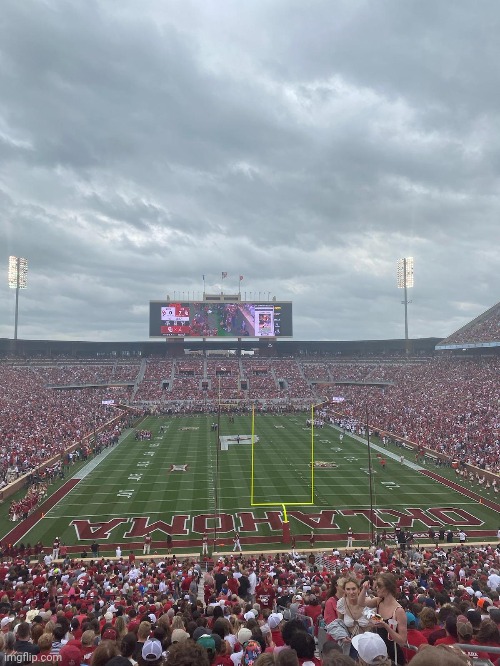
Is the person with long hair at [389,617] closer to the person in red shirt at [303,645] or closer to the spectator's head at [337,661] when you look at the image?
the person in red shirt at [303,645]

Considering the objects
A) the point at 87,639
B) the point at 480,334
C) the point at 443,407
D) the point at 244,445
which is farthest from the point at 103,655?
the point at 480,334

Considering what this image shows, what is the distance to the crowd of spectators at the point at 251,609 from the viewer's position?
4375 millimetres

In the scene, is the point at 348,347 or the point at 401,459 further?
the point at 348,347

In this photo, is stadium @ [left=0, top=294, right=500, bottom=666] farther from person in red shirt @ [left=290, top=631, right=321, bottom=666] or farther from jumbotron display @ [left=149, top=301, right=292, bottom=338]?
jumbotron display @ [left=149, top=301, right=292, bottom=338]

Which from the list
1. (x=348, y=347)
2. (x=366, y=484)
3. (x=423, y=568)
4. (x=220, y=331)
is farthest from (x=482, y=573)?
(x=348, y=347)

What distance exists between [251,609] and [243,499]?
1765 centimetres

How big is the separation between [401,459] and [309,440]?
9668 mm

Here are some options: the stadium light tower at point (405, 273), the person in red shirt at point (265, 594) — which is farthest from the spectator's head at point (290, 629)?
the stadium light tower at point (405, 273)

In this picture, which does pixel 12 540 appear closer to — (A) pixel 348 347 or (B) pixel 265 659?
(B) pixel 265 659

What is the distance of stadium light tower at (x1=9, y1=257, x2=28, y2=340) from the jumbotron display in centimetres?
2144

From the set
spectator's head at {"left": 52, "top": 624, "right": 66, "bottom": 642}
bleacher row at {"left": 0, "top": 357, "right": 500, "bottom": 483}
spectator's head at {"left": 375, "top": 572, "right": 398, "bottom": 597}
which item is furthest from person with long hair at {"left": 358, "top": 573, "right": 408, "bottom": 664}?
bleacher row at {"left": 0, "top": 357, "right": 500, "bottom": 483}

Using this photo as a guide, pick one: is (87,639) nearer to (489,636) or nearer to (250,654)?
(250,654)

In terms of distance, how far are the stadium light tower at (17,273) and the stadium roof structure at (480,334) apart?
219ft

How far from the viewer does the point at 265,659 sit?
3.37 metres
